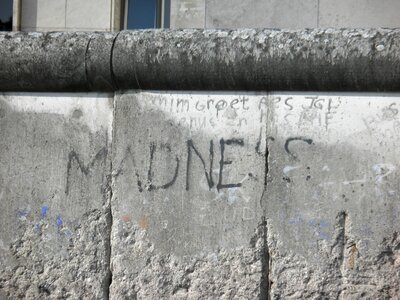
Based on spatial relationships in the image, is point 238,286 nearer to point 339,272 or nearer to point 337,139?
point 339,272

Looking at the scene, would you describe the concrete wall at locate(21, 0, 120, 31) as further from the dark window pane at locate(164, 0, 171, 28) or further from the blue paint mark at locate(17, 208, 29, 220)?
the blue paint mark at locate(17, 208, 29, 220)

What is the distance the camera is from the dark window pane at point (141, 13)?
11.7 metres

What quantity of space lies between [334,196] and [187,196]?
79 cm

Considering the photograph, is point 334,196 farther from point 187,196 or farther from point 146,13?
point 146,13

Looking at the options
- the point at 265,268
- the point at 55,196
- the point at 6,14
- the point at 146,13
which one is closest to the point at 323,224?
the point at 265,268

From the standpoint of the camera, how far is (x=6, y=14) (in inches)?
476

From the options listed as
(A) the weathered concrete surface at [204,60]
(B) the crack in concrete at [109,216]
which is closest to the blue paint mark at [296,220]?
(A) the weathered concrete surface at [204,60]

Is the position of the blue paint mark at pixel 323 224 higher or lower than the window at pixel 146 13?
lower

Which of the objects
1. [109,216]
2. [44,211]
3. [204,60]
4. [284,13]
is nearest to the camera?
[204,60]

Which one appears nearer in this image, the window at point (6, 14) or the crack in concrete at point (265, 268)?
the crack in concrete at point (265, 268)

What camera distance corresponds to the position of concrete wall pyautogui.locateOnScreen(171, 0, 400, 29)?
10492 millimetres

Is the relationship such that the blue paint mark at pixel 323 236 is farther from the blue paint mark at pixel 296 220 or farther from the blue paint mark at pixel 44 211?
the blue paint mark at pixel 44 211

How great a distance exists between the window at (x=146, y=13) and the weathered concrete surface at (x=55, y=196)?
7.18 meters

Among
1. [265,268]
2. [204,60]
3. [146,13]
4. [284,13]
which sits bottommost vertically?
[265,268]
